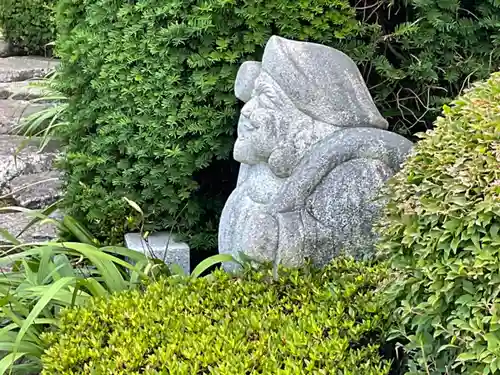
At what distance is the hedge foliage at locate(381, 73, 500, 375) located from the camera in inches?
77.5

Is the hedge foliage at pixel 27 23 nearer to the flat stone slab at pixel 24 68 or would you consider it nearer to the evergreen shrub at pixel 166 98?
the flat stone slab at pixel 24 68

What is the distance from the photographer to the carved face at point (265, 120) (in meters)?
3.11

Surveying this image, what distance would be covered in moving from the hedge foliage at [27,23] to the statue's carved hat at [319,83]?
774 centimetres

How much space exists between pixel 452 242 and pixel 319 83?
1.27 metres

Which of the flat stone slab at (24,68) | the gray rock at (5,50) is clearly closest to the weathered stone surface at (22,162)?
the flat stone slab at (24,68)

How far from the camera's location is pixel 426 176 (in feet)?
7.32

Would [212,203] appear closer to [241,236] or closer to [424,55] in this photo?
[241,236]

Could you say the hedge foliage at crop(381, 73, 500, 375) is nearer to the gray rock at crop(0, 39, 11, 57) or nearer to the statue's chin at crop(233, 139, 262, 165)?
the statue's chin at crop(233, 139, 262, 165)

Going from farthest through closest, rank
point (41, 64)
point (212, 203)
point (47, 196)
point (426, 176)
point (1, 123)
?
1. point (41, 64)
2. point (1, 123)
3. point (47, 196)
4. point (212, 203)
5. point (426, 176)

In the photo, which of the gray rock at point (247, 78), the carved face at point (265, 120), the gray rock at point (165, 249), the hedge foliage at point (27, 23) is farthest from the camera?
the hedge foliage at point (27, 23)

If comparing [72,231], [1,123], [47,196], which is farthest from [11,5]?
[72,231]

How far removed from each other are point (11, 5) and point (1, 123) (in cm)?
347

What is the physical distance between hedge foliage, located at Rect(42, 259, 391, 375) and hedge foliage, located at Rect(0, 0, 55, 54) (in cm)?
815

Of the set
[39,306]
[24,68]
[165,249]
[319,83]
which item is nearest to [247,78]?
[319,83]
